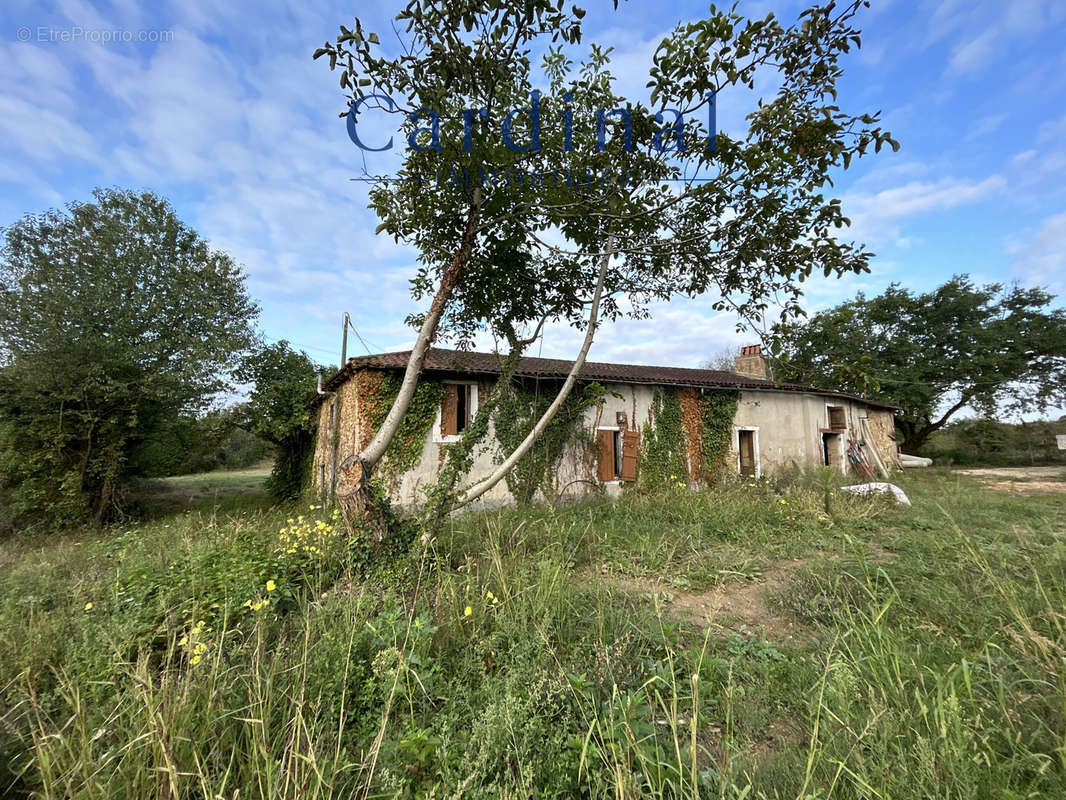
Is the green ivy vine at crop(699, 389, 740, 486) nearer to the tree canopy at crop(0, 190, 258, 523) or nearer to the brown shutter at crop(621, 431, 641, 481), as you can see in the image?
the brown shutter at crop(621, 431, 641, 481)

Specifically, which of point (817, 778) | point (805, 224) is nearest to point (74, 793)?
point (817, 778)

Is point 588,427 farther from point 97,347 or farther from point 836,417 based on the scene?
point 97,347

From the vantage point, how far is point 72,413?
31.2 ft

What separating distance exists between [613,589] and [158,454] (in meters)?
13.2

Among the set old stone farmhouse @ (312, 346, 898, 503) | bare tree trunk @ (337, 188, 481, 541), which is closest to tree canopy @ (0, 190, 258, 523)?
old stone farmhouse @ (312, 346, 898, 503)

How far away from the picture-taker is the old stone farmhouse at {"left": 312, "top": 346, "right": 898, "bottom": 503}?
29.1ft

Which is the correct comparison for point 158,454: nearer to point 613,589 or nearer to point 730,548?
point 613,589

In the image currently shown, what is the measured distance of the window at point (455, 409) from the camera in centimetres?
913

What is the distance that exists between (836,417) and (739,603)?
47.8 ft

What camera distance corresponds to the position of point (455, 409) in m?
9.30

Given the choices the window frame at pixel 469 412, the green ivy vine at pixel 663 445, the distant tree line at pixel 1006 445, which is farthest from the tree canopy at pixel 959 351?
the window frame at pixel 469 412

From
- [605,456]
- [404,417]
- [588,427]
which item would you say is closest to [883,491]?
[605,456]

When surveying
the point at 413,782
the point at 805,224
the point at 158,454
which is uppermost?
the point at 805,224

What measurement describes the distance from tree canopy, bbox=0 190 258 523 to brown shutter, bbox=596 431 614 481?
10569 mm
